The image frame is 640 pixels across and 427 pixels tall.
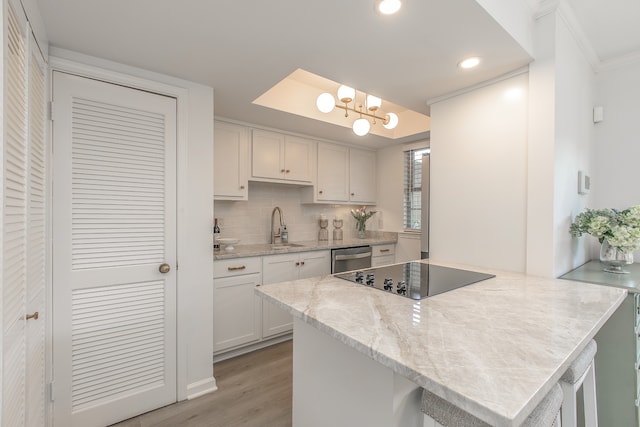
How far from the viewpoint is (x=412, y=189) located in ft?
12.4

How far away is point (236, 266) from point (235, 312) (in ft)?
1.34

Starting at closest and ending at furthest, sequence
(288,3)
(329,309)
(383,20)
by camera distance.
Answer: (329,309) < (288,3) < (383,20)

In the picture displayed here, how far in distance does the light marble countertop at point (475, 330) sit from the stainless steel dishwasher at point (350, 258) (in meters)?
1.64

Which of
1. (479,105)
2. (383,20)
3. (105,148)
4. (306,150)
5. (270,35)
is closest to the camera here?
(383,20)

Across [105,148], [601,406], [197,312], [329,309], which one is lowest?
[601,406]

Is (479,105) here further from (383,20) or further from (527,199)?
(383,20)

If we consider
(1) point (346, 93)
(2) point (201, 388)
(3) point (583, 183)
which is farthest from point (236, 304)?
(3) point (583, 183)

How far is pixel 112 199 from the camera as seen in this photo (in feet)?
5.78

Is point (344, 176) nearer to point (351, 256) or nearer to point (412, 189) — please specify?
point (412, 189)

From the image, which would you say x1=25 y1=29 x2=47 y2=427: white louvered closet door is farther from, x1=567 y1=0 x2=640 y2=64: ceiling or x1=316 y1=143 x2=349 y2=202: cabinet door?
x1=567 y1=0 x2=640 y2=64: ceiling

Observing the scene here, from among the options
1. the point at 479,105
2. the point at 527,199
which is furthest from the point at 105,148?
the point at 527,199

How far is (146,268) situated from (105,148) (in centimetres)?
78

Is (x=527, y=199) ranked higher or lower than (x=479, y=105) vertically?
lower

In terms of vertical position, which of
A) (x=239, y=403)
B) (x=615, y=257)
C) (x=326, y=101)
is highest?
(x=326, y=101)
